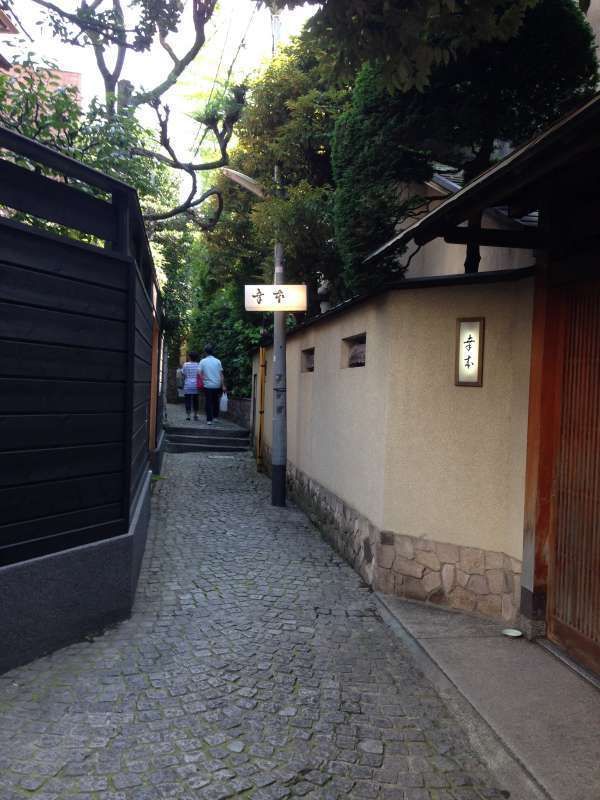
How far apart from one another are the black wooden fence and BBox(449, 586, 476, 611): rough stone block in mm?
2535

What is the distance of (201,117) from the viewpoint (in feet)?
35.9

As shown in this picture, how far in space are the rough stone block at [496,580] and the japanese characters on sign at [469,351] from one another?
1.39 m

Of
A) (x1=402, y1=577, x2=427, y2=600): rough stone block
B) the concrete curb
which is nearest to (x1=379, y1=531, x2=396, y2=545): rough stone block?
(x1=402, y1=577, x2=427, y2=600): rough stone block

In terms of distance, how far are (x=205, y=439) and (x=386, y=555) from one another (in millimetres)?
10586

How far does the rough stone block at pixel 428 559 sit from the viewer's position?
5.12 meters

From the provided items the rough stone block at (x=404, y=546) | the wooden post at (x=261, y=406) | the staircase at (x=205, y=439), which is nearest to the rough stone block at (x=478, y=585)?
the rough stone block at (x=404, y=546)

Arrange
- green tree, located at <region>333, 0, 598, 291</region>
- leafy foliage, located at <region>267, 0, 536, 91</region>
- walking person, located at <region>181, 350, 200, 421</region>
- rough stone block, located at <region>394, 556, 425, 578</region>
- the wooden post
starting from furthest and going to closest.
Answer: walking person, located at <region>181, 350, 200, 421</region>
the wooden post
green tree, located at <region>333, 0, 598, 291</region>
rough stone block, located at <region>394, 556, 425, 578</region>
leafy foliage, located at <region>267, 0, 536, 91</region>

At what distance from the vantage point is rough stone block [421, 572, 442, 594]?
5.11 m

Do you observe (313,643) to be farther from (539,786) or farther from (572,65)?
(572,65)

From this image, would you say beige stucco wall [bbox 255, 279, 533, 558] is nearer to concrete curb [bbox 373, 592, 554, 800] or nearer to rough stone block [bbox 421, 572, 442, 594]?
rough stone block [bbox 421, 572, 442, 594]

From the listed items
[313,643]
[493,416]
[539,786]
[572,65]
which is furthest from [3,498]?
[572,65]

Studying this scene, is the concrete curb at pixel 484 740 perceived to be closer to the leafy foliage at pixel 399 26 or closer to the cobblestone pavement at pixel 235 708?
the cobblestone pavement at pixel 235 708

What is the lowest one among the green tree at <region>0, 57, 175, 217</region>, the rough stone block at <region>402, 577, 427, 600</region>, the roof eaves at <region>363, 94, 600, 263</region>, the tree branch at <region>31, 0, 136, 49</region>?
the rough stone block at <region>402, 577, 427, 600</region>

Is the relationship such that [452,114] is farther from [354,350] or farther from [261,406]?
[261,406]
